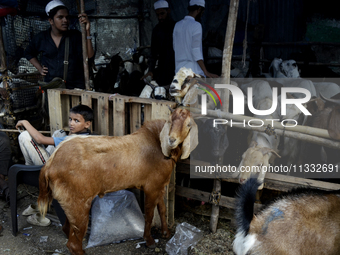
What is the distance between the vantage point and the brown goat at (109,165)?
2.75 m

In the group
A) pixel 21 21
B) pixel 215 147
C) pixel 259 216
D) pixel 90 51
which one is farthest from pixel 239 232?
pixel 21 21

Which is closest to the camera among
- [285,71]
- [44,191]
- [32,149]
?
[44,191]

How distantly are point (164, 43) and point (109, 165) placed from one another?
3.42 m

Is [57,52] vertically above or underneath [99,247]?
above

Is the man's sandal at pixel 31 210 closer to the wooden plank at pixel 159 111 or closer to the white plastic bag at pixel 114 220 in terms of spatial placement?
the white plastic bag at pixel 114 220

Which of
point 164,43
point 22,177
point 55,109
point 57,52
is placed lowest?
point 22,177

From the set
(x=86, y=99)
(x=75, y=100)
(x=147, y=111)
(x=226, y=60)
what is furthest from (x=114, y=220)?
(x=226, y=60)

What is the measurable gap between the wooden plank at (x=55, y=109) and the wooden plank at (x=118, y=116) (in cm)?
93

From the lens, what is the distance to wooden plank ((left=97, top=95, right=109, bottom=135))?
12.2 feet

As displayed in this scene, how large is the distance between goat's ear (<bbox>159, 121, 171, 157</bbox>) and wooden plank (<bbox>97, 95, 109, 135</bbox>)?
1.07 meters

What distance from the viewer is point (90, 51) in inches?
177

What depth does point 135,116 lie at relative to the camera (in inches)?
145

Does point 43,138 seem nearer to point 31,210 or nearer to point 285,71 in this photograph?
point 31,210

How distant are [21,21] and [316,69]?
7.38m
